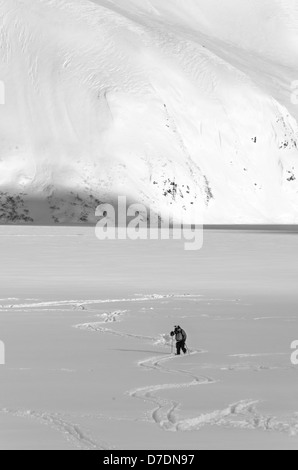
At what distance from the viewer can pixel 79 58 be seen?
398 ft

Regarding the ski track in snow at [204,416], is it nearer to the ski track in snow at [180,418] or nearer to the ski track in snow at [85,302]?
the ski track in snow at [180,418]

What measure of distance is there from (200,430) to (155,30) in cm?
12890

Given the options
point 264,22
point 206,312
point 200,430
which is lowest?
point 200,430

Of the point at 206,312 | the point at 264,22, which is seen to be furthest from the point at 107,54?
the point at 206,312

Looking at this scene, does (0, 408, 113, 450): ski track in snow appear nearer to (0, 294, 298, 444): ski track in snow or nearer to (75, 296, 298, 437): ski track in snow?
(0, 294, 298, 444): ski track in snow

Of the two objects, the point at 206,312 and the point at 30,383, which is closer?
the point at 30,383

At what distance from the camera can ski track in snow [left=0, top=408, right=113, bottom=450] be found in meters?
10.8

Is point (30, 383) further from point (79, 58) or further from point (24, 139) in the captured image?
point (79, 58)

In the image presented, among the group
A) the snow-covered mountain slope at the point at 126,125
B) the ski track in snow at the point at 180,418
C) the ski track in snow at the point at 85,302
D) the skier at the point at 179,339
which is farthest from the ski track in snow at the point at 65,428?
the snow-covered mountain slope at the point at 126,125

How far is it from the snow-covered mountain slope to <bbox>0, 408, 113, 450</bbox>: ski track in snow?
9189cm

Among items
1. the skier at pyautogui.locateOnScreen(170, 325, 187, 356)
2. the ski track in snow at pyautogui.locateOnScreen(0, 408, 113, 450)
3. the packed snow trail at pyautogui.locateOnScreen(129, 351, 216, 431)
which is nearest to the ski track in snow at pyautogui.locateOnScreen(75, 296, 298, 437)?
the packed snow trail at pyautogui.locateOnScreen(129, 351, 216, 431)

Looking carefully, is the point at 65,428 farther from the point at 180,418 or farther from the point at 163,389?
the point at 163,389
